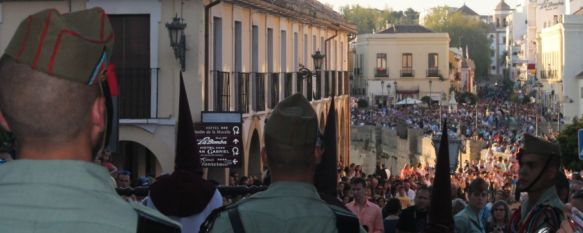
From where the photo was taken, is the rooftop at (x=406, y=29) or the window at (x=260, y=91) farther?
the rooftop at (x=406, y=29)

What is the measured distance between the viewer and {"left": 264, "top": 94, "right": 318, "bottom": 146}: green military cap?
4.75 meters

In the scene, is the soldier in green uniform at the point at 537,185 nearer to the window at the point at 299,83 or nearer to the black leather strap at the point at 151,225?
the black leather strap at the point at 151,225

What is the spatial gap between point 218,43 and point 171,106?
2070 millimetres

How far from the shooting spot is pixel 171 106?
787 inches

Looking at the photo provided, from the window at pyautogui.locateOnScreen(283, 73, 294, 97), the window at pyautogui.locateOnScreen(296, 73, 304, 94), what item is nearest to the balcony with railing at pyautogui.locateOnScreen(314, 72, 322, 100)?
the window at pyautogui.locateOnScreen(296, 73, 304, 94)

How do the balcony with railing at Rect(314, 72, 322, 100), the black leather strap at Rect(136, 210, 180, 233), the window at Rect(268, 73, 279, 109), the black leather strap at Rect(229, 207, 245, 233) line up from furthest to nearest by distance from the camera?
1. the balcony with railing at Rect(314, 72, 322, 100)
2. the window at Rect(268, 73, 279, 109)
3. the black leather strap at Rect(229, 207, 245, 233)
4. the black leather strap at Rect(136, 210, 180, 233)

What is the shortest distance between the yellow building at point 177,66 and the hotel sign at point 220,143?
45cm

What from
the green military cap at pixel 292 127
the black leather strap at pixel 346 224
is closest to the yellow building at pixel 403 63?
the green military cap at pixel 292 127

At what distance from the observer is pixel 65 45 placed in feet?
10.1

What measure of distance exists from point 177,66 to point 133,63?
668 millimetres

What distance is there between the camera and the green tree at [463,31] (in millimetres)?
157875

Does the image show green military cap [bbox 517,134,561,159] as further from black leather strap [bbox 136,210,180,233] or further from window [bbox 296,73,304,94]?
window [bbox 296,73,304,94]

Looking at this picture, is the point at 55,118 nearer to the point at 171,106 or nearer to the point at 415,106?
the point at 171,106

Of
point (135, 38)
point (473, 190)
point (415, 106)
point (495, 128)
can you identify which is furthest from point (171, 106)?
point (415, 106)
